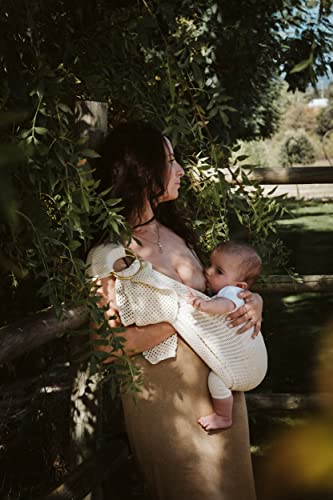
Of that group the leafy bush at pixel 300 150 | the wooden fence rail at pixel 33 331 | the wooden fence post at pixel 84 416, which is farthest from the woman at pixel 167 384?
the leafy bush at pixel 300 150

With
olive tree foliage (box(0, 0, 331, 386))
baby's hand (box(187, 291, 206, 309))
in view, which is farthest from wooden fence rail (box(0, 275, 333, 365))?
baby's hand (box(187, 291, 206, 309))

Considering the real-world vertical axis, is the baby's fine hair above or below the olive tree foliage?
below

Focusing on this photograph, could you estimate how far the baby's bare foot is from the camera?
182 centimetres

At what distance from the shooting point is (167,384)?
182cm

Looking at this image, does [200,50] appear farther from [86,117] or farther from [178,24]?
[86,117]

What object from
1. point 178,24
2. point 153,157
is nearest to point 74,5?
Answer: point 178,24

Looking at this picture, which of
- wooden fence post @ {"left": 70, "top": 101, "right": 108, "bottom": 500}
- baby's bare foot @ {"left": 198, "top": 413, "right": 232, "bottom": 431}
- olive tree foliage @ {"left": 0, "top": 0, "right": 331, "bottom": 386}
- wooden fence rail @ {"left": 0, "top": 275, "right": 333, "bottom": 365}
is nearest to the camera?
olive tree foliage @ {"left": 0, "top": 0, "right": 331, "bottom": 386}

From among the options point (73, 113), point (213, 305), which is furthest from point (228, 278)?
point (73, 113)

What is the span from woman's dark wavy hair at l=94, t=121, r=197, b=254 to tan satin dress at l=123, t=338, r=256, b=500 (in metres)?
0.39

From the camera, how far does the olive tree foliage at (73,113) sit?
49.3 inches

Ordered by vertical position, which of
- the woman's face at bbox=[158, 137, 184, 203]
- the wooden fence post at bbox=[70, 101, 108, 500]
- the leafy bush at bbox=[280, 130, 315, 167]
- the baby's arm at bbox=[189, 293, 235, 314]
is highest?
the woman's face at bbox=[158, 137, 184, 203]

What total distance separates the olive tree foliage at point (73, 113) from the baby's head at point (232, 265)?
0.52 feet

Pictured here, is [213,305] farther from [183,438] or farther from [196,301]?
[183,438]

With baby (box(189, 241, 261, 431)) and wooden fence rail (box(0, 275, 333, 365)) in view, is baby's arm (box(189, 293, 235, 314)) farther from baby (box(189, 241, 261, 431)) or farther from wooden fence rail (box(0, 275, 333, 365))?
wooden fence rail (box(0, 275, 333, 365))
